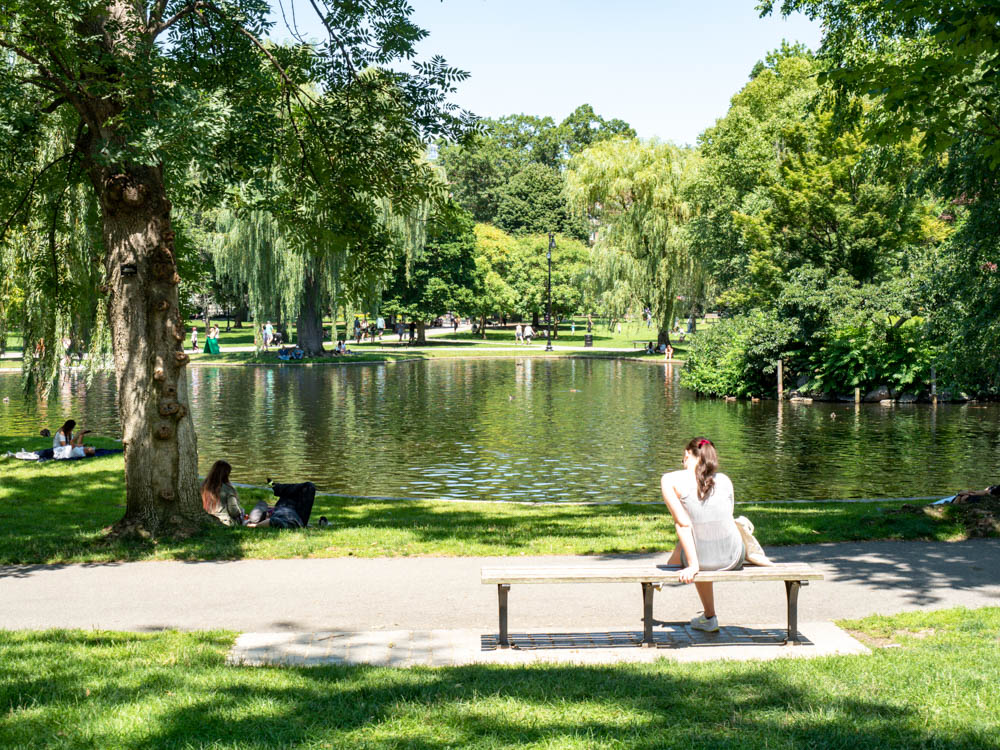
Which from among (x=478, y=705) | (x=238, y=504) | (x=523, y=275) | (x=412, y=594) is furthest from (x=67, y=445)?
(x=523, y=275)

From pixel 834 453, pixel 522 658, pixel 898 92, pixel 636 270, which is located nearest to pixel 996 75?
pixel 898 92

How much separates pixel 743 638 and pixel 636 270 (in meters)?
49.6

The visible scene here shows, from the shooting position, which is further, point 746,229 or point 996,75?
point 746,229

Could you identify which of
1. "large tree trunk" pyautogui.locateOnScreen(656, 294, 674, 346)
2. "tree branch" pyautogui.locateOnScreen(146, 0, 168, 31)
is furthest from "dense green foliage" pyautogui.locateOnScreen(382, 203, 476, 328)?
"tree branch" pyautogui.locateOnScreen(146, 0, 168, 31)

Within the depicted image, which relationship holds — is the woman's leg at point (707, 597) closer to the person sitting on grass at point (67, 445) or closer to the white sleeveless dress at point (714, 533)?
the white sleeveless dress at point (714, 533)

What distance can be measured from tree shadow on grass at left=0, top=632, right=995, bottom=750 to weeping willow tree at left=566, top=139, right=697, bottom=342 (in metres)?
50.1

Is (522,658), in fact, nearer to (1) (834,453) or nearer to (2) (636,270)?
(1) (834,453)

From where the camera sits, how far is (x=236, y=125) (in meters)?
11.7

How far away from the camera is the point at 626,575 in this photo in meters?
6.83

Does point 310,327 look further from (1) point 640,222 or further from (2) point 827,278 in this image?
(2) point 827,278

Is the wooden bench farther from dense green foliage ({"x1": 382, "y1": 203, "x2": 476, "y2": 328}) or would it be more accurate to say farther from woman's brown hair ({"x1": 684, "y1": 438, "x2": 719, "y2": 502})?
dense green foliage ({"x1": 382, "y1": 203, "x2": 476, "y2": 328})

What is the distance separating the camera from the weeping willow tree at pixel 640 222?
55594mm

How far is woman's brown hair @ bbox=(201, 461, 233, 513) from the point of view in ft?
41.3

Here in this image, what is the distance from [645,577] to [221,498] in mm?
7439
